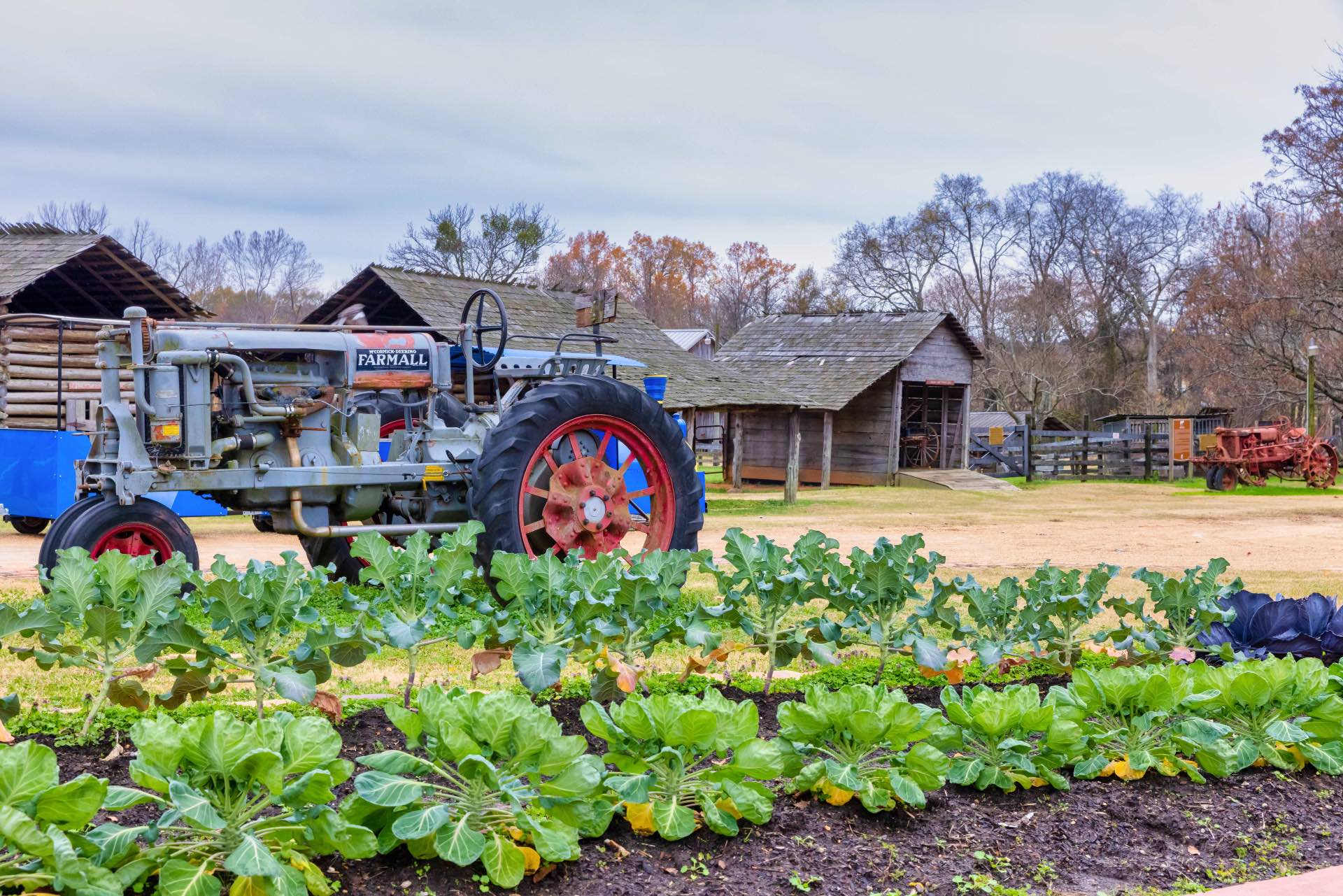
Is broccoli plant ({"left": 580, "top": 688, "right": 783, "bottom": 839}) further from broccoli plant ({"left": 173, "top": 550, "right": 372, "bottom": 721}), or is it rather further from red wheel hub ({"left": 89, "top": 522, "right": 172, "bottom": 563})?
red wheel hub ({"left": 89, "top": 522, "right": 172, "bottom": 563})

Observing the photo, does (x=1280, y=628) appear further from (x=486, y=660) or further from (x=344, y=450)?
(x=344, y=450)

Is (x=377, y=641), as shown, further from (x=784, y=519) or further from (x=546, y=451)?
(x=784, y=519)

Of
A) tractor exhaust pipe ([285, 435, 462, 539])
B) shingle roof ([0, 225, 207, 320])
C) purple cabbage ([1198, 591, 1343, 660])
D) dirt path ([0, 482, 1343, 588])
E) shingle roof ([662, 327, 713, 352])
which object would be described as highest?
shingle roof ([662, 327, 713, 352])

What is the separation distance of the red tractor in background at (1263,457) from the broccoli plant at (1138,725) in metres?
22.0

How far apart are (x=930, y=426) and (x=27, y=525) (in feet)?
69.9

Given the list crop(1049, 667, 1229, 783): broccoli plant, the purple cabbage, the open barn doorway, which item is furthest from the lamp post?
crop(1049, 667, 1229, 783): broccoli plant

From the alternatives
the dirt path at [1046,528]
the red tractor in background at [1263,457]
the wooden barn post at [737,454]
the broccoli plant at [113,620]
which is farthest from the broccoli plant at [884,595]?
the red tractor in background at [1263,457]

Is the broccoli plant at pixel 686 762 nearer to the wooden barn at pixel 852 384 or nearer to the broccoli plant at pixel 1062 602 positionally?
the broccoli plant at pixel 1062 602

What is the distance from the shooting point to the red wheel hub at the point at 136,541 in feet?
20.7

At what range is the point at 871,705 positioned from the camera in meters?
2.98

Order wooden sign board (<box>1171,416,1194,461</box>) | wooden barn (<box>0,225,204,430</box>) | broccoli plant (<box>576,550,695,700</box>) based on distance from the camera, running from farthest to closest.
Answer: wooden sign board (<box>1171,416,1194,461</box>)
wooden barn (<box>0,225,204,430</box>)
broccoli plant (<box>576,550,695,700</box>)

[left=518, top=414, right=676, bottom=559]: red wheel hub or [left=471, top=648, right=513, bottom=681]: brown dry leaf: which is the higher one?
[left=518, top=414, right=676, bottom=559]: red wheel hub

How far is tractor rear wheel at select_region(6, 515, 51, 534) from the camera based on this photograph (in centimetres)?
1173

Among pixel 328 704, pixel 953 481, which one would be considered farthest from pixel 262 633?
pixel 953 481
